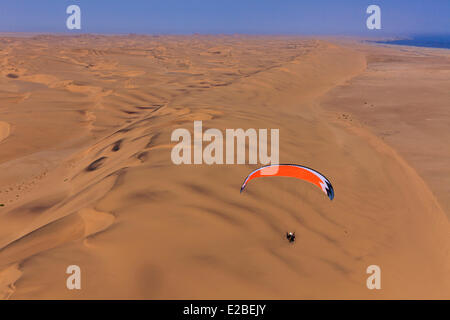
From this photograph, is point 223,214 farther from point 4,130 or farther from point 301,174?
point 4,130

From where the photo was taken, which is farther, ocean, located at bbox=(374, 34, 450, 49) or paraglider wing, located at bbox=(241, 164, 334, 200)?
ocean, located at bbox=(374, 34, 450, 49)

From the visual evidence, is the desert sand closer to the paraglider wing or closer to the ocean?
the paraglider wing

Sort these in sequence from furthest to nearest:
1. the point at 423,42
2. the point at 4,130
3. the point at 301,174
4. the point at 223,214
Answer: the point at 423,42, the point at 4,130, the point at 301,174, the point at 223,214

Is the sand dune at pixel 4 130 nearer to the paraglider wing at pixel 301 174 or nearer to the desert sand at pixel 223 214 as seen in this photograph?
the desert sand at pixel 223 214

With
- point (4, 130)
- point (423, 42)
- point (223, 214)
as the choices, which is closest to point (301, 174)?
point (223, 214)

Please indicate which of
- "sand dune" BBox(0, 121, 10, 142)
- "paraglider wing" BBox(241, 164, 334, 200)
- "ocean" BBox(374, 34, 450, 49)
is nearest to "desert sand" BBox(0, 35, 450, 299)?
"sand dune" BBox(0, 121, 10, 142)

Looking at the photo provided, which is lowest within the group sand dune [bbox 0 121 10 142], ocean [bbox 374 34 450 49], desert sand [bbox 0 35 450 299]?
desert sand [bbox 0 35 450 299]

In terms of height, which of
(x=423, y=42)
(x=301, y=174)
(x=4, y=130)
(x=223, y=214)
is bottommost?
(x=223, y=214)

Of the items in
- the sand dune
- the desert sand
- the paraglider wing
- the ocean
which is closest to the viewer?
the desert sand
